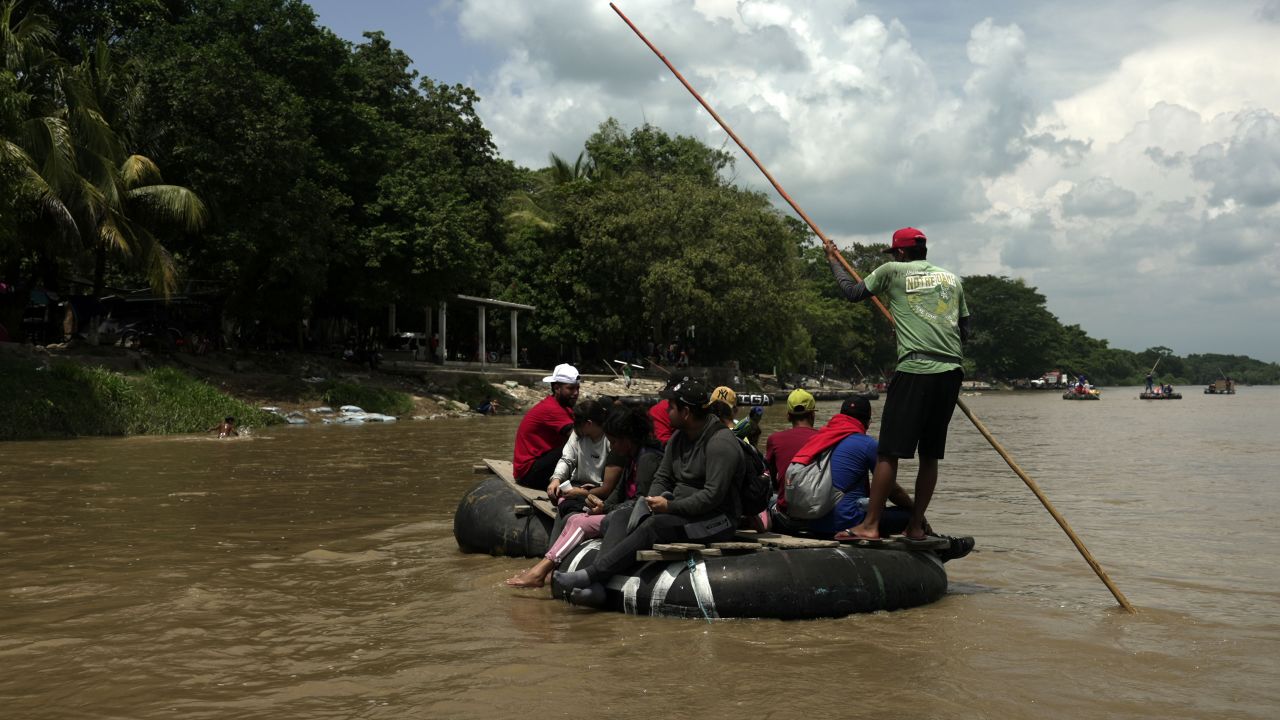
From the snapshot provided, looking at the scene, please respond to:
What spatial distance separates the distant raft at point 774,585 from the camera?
6.62 metres

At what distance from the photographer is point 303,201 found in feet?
90.1

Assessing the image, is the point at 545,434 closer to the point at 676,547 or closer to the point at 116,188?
the point at 676,547

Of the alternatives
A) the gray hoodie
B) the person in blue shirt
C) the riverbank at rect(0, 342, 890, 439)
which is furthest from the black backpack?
the riverbank at rect(0, 342, 890, 439)

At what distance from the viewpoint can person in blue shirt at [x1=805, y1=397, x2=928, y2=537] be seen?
724cm

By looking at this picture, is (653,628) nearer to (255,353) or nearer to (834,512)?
(834,512)

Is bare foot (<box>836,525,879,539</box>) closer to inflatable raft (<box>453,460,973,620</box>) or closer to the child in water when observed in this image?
inflatable raft (<box>453,460,973,620</box>)

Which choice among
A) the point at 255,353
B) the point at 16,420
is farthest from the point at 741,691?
the point at 255,353

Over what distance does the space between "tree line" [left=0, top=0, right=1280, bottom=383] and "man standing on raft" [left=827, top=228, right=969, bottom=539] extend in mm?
17378

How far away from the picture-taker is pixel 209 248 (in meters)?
27.0

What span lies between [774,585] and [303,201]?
2349 cm

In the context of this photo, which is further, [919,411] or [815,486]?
[815,486]

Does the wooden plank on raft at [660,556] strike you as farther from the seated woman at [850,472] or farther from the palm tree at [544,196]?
the palm tree at [544,196]

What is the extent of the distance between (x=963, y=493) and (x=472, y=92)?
100ft

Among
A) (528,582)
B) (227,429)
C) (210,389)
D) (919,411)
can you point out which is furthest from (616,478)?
(210,389)
